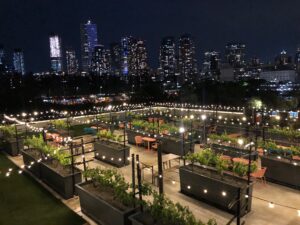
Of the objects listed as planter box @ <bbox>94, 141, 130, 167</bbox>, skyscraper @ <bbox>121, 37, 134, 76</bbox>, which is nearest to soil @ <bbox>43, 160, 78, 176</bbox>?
planter box @ <bbox>94, 141, 130, 167</bbox>

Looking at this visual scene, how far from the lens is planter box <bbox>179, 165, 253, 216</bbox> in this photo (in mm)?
7301

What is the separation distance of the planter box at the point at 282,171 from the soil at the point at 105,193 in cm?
515

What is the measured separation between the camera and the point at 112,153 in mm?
11531

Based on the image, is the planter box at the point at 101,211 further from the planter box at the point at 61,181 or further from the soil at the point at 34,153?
the soil at the point at 34,153

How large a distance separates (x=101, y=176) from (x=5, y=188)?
405 cm

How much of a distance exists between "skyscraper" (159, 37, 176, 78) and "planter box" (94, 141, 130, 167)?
6499 inches

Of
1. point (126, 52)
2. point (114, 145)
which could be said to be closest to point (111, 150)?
point (114, 145)

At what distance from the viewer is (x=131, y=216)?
6043 mm

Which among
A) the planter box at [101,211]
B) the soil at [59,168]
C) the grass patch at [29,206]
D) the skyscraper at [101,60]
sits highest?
the skyscraper at [101,60]

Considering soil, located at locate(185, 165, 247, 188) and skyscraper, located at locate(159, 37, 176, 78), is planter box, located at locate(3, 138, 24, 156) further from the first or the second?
skyscraper, located at locate(159, 37, 176, 78)

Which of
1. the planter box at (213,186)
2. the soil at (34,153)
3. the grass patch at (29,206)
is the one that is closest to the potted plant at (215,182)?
the planter box at (213,186)

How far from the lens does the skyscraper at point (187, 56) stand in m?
177

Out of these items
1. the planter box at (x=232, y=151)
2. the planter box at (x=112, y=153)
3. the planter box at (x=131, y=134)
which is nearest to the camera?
the planter box at (x=232, y=151)

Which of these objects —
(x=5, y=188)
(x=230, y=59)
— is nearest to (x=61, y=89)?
(x=5, y=188)
